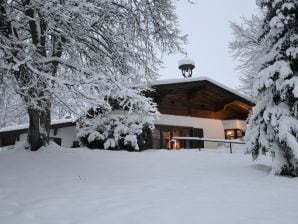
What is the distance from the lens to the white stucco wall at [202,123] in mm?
21578

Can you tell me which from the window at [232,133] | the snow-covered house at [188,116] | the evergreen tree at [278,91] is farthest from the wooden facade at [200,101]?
the evergreen tree at [278,91]

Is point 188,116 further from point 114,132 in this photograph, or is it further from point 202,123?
point 114,132

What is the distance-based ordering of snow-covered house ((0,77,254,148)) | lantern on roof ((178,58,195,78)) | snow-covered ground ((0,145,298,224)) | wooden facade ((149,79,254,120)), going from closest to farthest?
snow-covered ground ((0,145,298,224)) → snow-covered house ((0,77,254,148)) → wooden facade ((149,79,254,120)) → lantern on roof ((178,58,195,78))

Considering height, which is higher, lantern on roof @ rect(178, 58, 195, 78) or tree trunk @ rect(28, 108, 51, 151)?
lantern on roof @ rect(178, 58, 195, 78)

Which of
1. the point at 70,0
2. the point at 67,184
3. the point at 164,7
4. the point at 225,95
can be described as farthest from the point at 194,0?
the point at 225,95

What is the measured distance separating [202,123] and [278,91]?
46.2ft

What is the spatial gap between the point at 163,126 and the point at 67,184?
13679mm

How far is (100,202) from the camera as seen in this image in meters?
6.16

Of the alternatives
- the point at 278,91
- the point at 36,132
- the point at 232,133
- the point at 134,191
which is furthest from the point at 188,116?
the point at 134,191

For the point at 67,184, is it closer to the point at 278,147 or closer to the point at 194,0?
the point at 278,147

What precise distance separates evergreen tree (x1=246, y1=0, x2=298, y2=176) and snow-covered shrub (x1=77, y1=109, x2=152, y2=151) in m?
7.24

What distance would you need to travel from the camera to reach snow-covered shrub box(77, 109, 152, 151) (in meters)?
16.5

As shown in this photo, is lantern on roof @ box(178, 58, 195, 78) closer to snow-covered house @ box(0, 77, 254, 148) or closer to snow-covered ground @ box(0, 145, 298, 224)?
snow-covered house @ box(0, 77, 254, 148)

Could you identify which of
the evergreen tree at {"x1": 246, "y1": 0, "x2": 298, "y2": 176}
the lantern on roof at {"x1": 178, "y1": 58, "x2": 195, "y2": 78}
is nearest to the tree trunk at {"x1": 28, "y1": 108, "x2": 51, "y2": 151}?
the evergreen tree at {"x1": 246, "y1": 0, "x2": 298, "y2": 176}
